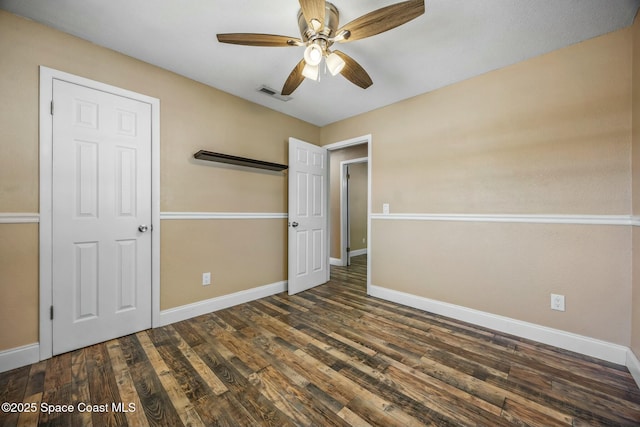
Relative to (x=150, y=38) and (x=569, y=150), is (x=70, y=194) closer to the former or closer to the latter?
(x=150, y=38)

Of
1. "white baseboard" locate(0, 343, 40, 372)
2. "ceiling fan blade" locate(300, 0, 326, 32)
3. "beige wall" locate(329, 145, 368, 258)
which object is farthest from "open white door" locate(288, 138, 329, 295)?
"white baseboard" locate(0, 343, 40, 372)

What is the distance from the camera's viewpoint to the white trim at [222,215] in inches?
94.6

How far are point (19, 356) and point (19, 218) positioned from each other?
94 cm

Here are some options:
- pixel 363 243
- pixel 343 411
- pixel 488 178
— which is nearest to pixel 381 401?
pixel 343 411

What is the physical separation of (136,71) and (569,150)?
3.71 meters

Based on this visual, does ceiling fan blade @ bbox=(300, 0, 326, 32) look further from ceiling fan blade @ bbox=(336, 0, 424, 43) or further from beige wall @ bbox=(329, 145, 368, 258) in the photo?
beige wall @ bbox=(329, 145, 368, 258)

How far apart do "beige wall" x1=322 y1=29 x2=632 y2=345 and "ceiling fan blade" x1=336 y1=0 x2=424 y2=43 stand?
149cm

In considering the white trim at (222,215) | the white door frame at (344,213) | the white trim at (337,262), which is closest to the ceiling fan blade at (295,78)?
the white trim at (222,215)

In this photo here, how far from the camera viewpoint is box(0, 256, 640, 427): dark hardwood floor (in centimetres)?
131

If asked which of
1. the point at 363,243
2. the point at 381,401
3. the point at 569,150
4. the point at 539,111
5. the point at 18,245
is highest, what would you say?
the point at 539,111

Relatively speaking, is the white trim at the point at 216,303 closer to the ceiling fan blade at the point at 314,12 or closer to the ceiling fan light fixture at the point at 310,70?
the ceiling fan light fixture at the point at 310,70

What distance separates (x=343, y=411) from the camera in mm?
1331

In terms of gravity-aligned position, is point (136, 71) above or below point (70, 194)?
above

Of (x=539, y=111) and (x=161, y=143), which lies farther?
(x=161, y=143)
